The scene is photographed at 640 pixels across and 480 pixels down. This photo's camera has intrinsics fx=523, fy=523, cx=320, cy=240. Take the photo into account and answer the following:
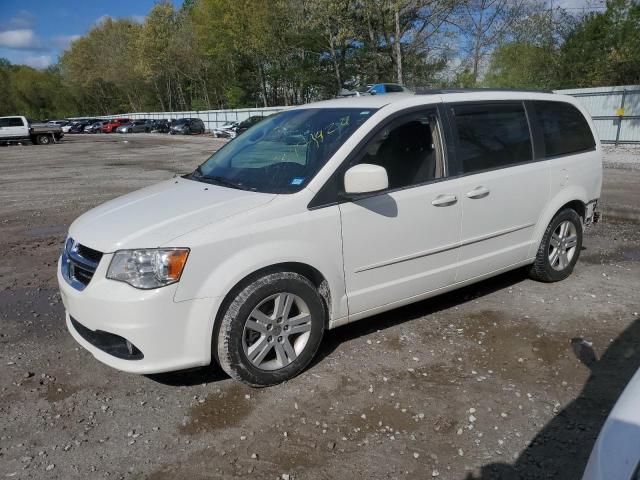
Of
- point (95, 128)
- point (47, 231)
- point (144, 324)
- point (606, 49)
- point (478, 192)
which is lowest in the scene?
point (47, 231)

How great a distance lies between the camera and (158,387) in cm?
344

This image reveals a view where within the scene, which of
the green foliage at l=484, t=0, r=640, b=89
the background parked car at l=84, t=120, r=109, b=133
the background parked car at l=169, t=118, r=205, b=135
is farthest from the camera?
the background parked car at l=84, t=120, r=109, b=133

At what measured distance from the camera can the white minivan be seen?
3.01 meters

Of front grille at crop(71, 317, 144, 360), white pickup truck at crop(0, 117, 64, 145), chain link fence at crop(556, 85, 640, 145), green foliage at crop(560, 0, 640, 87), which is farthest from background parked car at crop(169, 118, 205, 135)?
front grille at crop(71, 317, 144, 360)

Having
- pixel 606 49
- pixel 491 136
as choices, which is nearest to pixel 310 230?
pixel 491 136

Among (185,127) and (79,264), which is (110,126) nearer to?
(185,127)

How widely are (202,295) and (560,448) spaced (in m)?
2.09

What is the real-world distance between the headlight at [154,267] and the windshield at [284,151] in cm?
80

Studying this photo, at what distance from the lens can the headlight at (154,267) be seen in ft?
9.62

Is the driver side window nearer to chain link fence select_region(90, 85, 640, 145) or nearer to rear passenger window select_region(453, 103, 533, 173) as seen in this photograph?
rear passenger window select_region(453, 103, 533, 173)

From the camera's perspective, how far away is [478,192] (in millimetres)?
4066

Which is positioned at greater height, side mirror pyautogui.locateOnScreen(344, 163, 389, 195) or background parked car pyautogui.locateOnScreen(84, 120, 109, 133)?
background parked car pyautogui.locateOnScreen(84, 120, 109, 133)

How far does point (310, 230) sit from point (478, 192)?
60.4 inches

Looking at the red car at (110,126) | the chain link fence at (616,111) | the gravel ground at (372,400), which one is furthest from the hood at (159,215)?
the red car at (110,126)
